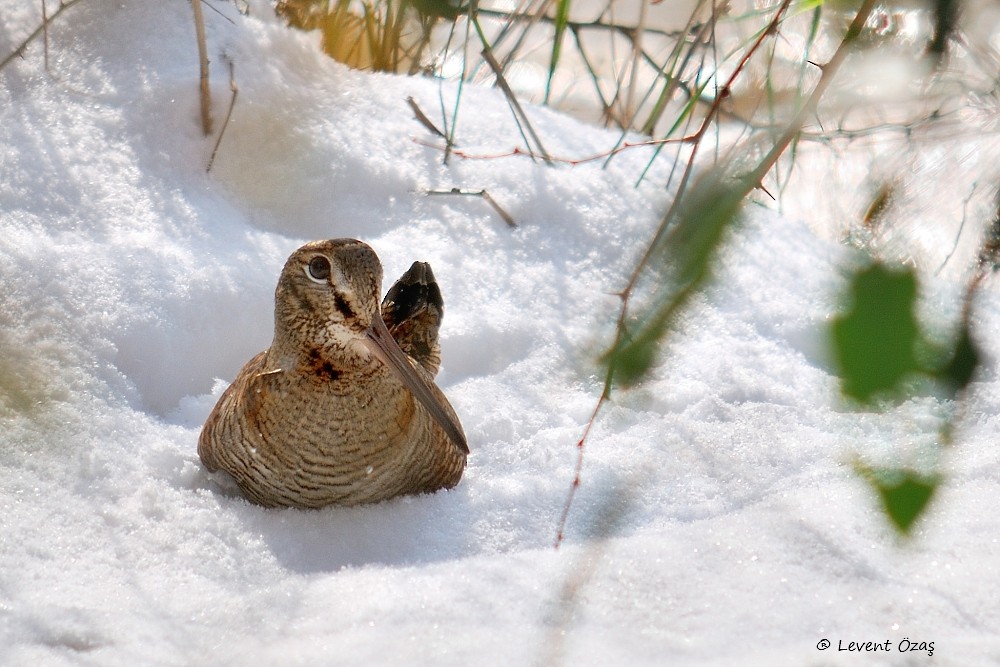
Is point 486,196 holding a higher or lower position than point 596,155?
lower

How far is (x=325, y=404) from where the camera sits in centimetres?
224

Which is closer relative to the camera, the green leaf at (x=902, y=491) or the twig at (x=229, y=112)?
the green leaf at (x=902, y=491)

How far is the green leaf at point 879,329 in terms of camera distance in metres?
2.18

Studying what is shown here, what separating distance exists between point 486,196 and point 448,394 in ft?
2.54

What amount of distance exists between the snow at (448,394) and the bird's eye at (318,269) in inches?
20.9

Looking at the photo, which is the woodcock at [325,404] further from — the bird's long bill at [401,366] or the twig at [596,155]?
the twig at [596,155]

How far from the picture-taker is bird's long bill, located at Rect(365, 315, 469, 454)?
7.20ft

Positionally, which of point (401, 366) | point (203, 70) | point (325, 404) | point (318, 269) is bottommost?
point (325, 404)

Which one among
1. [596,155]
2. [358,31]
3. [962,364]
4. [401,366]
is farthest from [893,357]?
[358,31]

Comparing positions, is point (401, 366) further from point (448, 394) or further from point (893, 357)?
point (893, 357)

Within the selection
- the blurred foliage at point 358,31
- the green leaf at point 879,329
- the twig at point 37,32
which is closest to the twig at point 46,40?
the twig at point 37,32

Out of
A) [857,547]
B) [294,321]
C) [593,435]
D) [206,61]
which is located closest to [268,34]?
[206,61]

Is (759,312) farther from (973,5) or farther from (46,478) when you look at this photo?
(46,478)

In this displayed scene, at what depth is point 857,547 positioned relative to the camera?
1955 millimetres
